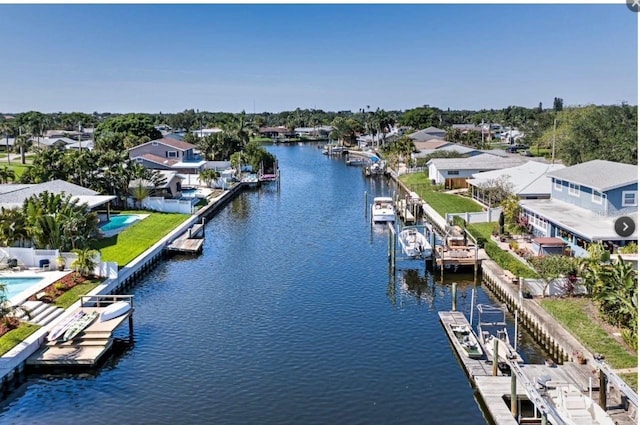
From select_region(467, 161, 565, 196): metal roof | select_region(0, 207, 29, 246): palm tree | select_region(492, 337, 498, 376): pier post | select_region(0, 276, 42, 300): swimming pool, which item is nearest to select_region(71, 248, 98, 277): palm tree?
select_region(0, 276, 42, 300): swimming pool

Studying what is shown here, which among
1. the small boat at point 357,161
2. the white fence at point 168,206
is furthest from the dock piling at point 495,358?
the small boat at point 357,161

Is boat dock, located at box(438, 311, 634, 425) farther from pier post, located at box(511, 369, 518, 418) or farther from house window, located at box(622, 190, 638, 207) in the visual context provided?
house window, located at box(622, 190, 638, 207)

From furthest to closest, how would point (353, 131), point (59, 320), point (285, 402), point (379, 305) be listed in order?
point (353, 131) → point (379, 305) → point (59, 320) → point (285, 402)

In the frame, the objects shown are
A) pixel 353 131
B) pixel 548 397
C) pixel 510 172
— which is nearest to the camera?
pixel 548 397

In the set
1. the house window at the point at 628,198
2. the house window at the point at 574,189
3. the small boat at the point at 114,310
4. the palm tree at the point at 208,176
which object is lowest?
the small boat at the point at 114,310

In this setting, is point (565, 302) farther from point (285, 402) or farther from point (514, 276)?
point (285, 402)

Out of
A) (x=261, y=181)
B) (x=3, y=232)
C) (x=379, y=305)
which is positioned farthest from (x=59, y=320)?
(x=261, y=181)

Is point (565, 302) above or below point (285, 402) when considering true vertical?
above

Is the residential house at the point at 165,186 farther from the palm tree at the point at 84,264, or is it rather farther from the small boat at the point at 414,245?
the small boat at the point at 414,245
